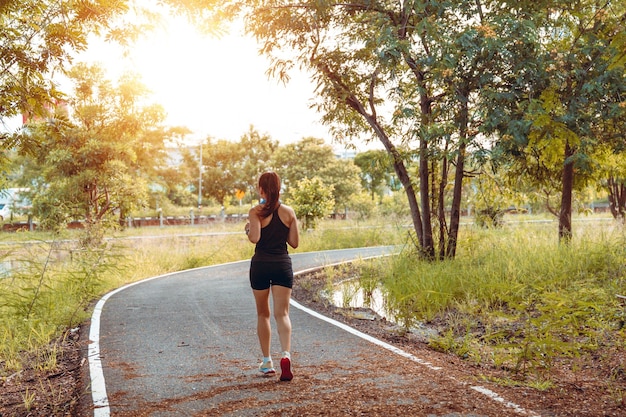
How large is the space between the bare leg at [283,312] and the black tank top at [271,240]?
0.32 meters

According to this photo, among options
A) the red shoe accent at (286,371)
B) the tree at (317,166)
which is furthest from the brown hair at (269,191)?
the tree at (317,166)

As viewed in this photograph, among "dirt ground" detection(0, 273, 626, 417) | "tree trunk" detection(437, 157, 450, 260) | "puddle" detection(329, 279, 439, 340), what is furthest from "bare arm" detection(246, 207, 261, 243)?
"tree trunk" detection(437, 157, 450, 260)

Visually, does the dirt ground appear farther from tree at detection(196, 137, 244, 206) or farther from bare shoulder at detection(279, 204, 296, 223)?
tree at detection(196, 137, 244, 206)

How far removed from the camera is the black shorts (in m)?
6.04

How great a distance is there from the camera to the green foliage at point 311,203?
28.1 meters

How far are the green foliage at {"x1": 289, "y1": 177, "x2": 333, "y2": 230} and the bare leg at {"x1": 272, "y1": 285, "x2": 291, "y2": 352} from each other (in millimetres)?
21839

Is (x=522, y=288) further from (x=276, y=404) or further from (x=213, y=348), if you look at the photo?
(x=276, y=404)

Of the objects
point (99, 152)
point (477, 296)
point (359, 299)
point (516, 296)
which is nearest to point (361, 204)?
point (99, 152)

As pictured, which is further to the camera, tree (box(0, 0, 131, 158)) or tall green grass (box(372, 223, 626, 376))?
tall green grass (box(372, 223, 626, 376))

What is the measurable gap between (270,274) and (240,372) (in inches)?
46.6

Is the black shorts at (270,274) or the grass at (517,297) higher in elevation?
the black shorts at (270,274)

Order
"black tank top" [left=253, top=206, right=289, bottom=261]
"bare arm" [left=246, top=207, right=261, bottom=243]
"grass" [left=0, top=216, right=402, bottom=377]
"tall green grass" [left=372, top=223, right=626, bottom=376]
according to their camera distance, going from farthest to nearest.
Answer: "grass" [left=0, top=216, right=402, bottom=377] < "tall green grass" [left=372, top=223, right=626, bottom=376] < "black tank top" [left=253, top=206, right=289, bottom=261] < "bare arm" [left=246, top=207, right=261, bottom=243]

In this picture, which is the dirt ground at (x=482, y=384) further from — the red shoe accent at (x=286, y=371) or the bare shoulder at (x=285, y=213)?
the bare shoulder at (x=285, y=213)

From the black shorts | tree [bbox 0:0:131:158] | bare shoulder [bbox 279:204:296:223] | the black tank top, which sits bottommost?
the black shorts
